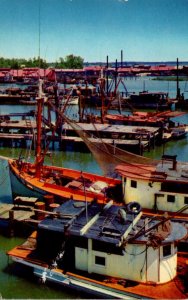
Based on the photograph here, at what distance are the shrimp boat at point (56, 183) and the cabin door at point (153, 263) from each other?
22.4 feet

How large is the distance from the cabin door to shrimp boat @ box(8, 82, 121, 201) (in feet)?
22.4

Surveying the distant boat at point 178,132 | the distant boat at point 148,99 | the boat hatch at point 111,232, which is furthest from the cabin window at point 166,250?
the distant boat at point 148,99

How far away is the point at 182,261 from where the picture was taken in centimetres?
1825

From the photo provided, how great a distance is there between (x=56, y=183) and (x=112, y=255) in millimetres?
10814

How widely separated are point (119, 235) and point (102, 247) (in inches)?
37.3

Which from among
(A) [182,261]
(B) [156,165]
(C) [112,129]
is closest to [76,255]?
(A) [182,261]

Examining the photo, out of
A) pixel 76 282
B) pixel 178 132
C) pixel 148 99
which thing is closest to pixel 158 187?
pixel 76 282

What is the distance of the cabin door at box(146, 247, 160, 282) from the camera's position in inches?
641

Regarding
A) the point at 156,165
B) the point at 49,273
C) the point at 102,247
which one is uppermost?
the point at 156,165

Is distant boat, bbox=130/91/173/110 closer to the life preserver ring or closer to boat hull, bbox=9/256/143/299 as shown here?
the life preserver ring

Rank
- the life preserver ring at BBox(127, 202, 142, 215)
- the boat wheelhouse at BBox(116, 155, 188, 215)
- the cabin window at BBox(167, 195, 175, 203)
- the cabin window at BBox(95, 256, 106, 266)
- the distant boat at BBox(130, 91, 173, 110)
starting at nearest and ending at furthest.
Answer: the cabin window at BBox(95, 256, 106, 266) < the life preserver ring at BBox(127, 202, 142, 215) < the boat wheelhouse at BBox(116, 155, 188, 215) < the cabin window at BBox(167, 195, 175, 203) < the distant boat at BBox(130, 91, 173, 110)

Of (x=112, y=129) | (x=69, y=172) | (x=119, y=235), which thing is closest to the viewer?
(x=119, y=235)

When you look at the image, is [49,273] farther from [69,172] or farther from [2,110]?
[2,110]

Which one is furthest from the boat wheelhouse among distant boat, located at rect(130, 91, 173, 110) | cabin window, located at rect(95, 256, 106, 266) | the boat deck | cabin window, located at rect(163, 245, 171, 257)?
distant boat, located at rect(130, 91, 173, 110)
